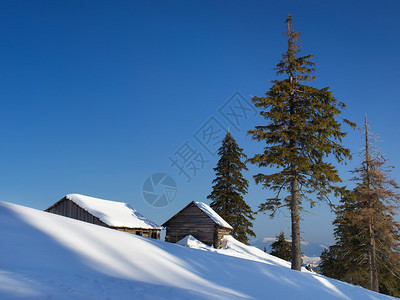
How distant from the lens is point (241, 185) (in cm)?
3978

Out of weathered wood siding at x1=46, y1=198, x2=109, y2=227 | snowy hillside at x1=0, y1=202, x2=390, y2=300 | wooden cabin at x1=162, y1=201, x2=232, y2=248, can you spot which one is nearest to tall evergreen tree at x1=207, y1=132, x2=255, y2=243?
wooden cabin at x1=162, y1=201, x2=232, y2=248

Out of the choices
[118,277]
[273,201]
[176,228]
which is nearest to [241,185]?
[176,228]

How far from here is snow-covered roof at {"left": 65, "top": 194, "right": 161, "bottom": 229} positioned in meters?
27.7

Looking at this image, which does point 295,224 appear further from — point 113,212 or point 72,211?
point 72,211

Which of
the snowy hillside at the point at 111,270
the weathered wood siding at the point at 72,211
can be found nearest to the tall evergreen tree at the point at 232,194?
the weathered wood siding at the point at 72,211

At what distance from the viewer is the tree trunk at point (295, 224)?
17441mm

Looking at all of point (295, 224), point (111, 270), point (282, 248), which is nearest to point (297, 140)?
point (295, 224)

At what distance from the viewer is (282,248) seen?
1797 inches

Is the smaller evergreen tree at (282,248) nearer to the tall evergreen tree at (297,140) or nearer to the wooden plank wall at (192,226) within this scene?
the wooden plank wall at (192,226)

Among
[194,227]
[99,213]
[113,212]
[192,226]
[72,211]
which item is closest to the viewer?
[99,213]

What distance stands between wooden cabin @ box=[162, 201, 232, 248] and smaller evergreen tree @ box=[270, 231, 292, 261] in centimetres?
1628

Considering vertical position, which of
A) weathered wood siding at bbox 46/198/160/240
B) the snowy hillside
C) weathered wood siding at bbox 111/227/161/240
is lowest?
the snowy hillside

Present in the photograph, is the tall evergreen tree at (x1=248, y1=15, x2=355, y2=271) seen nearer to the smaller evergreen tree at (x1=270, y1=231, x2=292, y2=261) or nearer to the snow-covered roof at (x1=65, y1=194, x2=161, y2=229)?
the snow-covered roof at (x1=65, y1=194, x2=161, y2=229)

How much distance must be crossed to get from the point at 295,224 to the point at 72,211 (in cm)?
2086
